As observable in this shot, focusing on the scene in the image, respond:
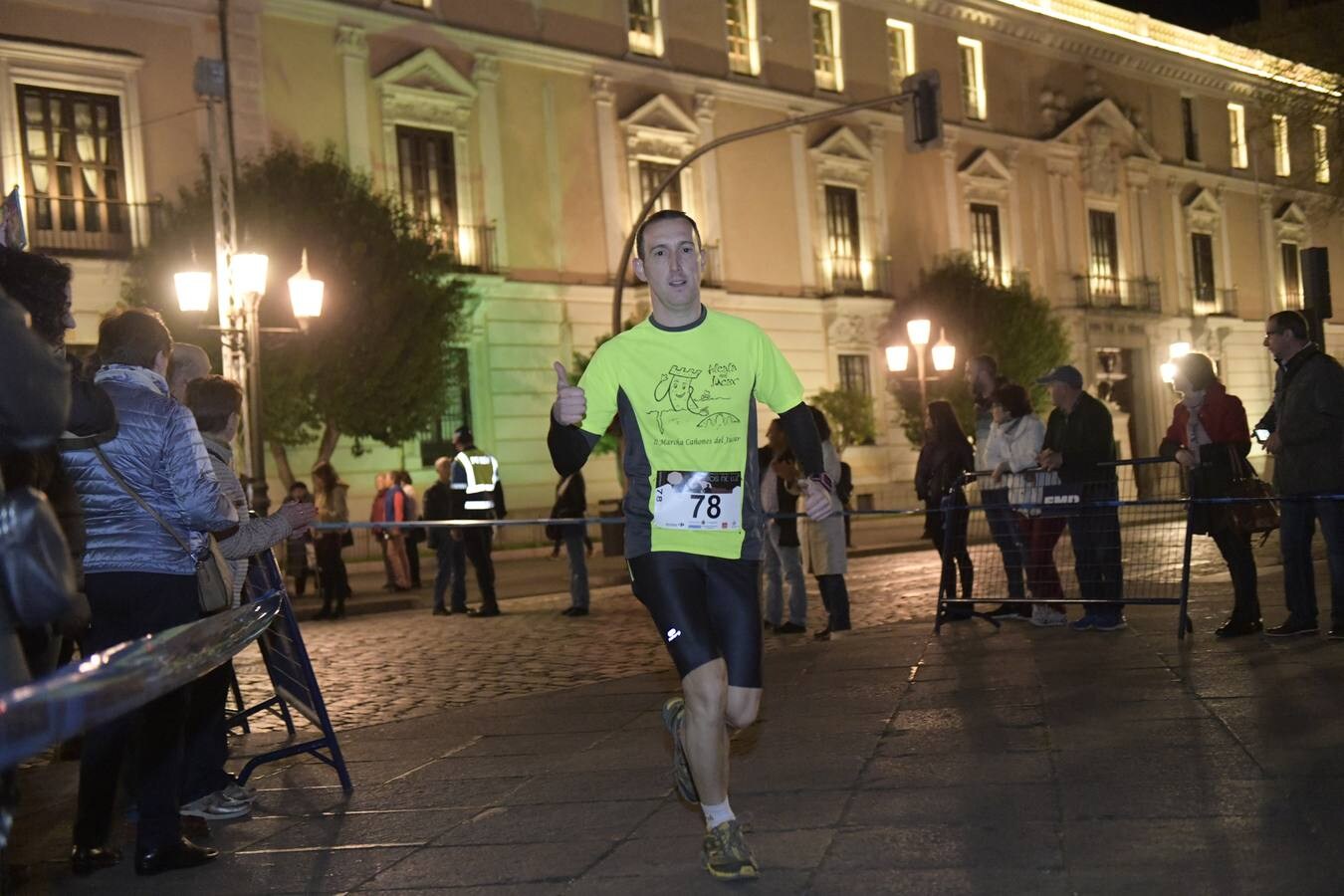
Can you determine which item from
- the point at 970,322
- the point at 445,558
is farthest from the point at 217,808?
the point at 970,322

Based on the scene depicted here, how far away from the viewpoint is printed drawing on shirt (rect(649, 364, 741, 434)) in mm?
4922

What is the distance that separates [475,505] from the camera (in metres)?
17.3

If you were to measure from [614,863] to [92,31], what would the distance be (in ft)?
76.1

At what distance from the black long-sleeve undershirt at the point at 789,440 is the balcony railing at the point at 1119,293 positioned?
130ft

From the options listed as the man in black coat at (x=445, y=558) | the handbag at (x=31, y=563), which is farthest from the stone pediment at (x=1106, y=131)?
the handbag at (x=31, y=563)

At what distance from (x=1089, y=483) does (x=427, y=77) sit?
21.4 meters

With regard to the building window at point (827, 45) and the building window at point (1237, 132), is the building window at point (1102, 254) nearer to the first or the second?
the building window at point (1237, 132)

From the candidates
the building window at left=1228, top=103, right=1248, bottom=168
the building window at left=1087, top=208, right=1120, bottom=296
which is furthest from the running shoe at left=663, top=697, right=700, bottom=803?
the building window at left=1228, top=103, right=1248, bottom=168

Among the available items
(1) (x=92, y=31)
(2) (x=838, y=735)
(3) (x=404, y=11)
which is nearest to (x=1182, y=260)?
(3) (x=404, y=11)

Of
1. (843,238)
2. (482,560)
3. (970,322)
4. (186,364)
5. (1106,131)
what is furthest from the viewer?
(1106,131)

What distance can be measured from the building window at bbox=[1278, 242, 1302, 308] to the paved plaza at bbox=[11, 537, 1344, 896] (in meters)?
46.7

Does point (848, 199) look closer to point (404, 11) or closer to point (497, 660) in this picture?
point (404, 11)

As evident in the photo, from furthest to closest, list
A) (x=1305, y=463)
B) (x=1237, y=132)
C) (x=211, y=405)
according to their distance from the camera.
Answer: (x=1237, y=132)
(x=1305, y=463)
(x=211, y=405)

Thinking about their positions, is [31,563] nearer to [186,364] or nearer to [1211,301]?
[186,364]
